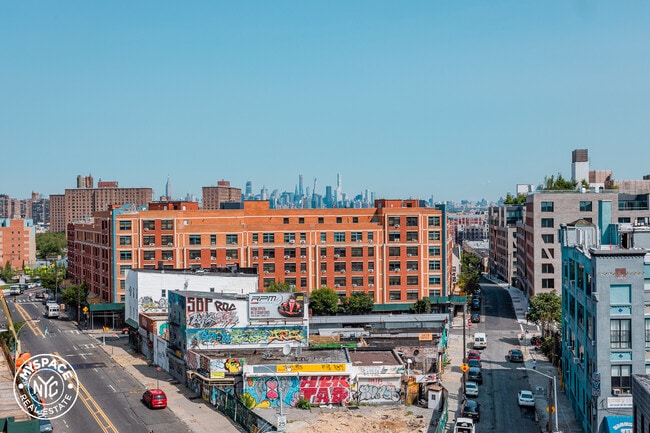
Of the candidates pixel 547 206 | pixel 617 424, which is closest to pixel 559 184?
pixel 547 206

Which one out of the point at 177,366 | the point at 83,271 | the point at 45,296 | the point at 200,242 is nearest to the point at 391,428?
the point at 177,366

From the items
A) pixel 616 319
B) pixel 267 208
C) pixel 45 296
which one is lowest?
pixel 45 296

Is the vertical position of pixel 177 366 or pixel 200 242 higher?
pixel 200 242

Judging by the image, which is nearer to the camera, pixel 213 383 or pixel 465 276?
pixel 213 383

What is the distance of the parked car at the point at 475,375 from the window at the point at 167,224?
199 ft

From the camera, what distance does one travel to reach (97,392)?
6806cm

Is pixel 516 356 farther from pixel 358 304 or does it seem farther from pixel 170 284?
pixel 170 284

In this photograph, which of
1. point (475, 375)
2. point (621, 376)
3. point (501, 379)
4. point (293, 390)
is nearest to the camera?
point (621, 376)

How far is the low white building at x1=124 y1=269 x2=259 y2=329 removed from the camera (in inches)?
3519

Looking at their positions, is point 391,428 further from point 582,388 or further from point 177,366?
point 177,366

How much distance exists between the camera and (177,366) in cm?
7300

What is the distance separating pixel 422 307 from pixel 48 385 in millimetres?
58538

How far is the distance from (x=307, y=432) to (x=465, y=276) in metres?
88.1

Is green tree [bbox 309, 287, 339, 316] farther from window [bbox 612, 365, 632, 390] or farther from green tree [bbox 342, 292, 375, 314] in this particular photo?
window [bbox 612, 365, 632, 390]
